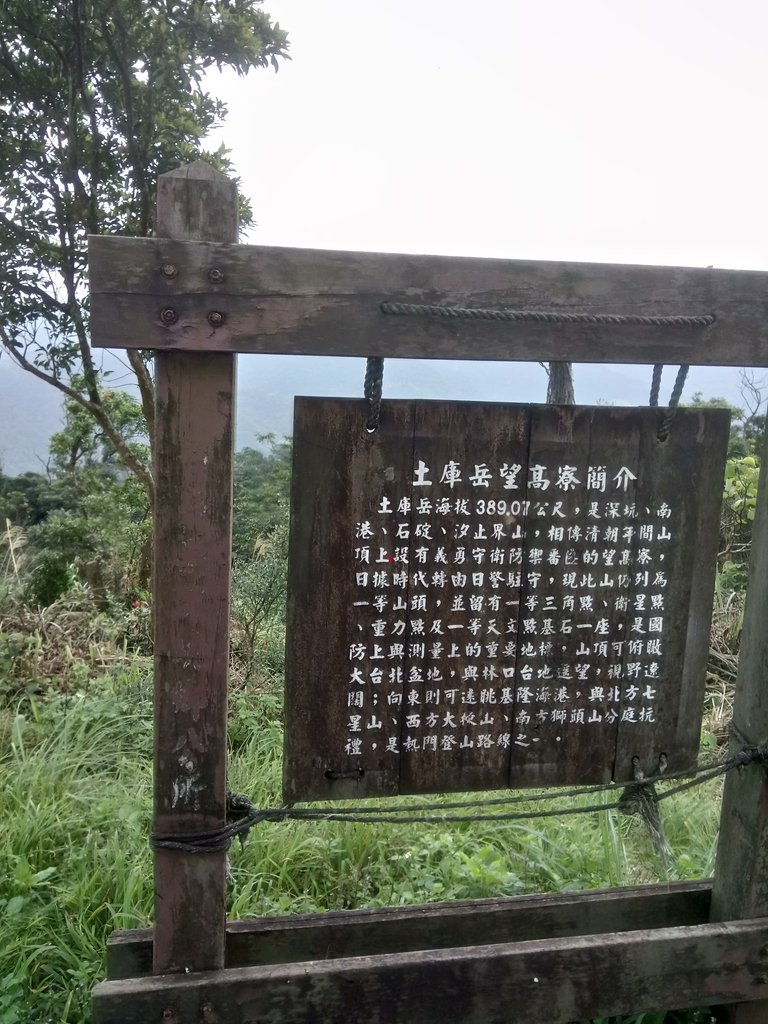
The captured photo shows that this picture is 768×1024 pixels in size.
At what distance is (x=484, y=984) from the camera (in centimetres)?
160

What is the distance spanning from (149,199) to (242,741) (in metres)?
3.01

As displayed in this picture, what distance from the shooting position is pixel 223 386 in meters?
1.46

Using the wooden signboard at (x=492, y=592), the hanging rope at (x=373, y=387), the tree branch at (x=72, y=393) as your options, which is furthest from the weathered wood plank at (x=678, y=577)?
the tree branch at (x=72, y=393)

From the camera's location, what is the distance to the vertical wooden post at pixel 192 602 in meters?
1.42

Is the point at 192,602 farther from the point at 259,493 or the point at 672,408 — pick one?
the point at 259,493

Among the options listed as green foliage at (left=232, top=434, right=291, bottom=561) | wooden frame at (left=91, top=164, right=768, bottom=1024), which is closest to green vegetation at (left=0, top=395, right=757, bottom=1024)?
wooden frame at (left=91, top=164, right=768, bottom=1024)

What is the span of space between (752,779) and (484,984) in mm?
731

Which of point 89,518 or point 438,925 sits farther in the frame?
point 89,518

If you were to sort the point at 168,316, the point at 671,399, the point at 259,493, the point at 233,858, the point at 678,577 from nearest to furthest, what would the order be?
the point at 168,316
the point at 671,399
the point at 678,577
the point at 233,858
the point at 259,493

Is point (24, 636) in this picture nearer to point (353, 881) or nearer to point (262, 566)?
point (262, 566)

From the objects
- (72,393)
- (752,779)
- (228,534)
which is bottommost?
(752,779)

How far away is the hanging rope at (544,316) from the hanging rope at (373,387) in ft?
0.34

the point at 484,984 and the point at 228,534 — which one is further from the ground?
the point at 228,534

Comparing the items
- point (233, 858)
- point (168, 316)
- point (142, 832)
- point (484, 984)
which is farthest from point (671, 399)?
point (142, 832)
